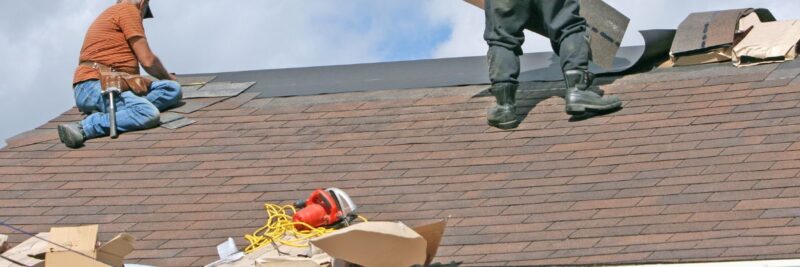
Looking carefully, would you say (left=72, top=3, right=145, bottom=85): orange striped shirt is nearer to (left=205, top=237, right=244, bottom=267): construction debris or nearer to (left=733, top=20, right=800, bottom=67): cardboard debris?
(left=205, top=237, right=244, bottom=267): construction debris

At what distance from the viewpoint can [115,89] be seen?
1101cm

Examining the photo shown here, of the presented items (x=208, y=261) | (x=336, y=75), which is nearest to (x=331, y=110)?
(x=336, y=75)

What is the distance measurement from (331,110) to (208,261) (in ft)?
9.13

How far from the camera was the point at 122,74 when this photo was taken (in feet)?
36.5

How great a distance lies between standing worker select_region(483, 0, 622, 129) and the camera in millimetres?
10125

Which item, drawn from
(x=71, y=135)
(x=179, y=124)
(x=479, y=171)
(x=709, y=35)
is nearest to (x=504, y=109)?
(x=479, y=171)

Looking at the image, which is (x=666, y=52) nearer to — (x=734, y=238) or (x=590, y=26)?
(x=590, y=26)

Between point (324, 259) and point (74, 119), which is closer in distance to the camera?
point (324, 259)

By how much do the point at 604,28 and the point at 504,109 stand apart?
4.32 feet

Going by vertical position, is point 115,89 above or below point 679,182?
above

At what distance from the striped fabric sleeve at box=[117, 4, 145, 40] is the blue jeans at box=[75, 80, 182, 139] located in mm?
380

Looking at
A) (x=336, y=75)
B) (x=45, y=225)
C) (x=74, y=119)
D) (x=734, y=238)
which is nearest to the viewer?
(x=734, y=238)

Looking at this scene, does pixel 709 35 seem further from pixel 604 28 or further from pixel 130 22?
pixel 130 22

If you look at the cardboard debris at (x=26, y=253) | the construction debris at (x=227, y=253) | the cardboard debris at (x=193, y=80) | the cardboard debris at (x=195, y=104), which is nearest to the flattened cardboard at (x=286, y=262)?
the construction debris at (x=227, y=253)
